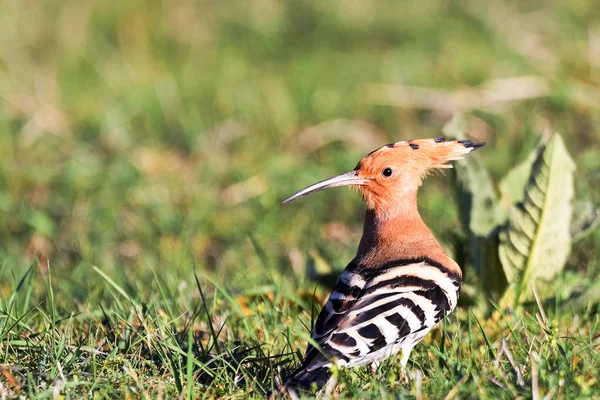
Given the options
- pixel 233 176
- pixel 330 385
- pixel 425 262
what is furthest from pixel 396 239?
pixel 233 176

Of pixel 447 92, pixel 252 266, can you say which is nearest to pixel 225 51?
pixel 447 92

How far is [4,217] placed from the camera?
14.6 ft

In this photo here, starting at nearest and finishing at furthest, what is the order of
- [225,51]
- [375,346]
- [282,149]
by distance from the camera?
[375,346]
[282,149]
[225,51]

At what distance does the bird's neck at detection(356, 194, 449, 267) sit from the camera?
2660 millimetres

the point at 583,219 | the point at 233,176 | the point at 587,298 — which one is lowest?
the point at 233,176

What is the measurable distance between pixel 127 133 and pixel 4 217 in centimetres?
115

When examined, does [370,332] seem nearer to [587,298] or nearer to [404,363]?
[404,363]

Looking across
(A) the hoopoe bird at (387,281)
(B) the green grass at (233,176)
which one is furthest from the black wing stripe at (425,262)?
(B) the green grass at (233,176)

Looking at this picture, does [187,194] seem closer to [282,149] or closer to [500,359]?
[282,149]

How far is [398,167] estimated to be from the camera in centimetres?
282

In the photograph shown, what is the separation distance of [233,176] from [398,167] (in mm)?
2187

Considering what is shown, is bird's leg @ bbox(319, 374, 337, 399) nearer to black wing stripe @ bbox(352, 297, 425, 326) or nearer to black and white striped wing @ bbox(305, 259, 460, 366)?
black and white striped wing @ bbox(305, 259, 460, 366)

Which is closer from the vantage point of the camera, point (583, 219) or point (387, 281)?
point (387, 281)

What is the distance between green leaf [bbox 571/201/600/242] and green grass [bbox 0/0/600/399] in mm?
205
